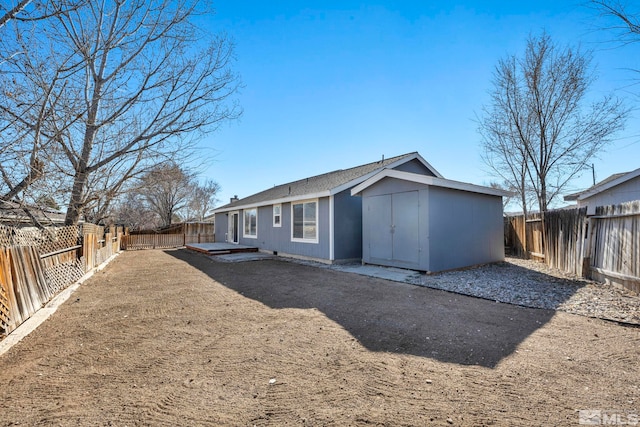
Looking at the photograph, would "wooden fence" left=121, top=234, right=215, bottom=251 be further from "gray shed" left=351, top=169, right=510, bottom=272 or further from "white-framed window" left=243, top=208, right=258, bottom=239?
"gray shed" left=351, top=169, right=510, bottom=272

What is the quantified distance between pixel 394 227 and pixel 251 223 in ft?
29.7

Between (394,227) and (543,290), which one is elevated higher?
(394,227)

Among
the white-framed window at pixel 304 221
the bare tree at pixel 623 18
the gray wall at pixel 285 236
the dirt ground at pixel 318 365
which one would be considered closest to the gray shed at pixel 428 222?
the gray wall at pixel 285 236

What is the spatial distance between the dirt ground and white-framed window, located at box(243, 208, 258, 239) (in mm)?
9752

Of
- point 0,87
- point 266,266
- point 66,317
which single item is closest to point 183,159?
point 0,87

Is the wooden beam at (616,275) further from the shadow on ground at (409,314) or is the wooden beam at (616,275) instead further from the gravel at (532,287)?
the shadow on ground at (409,314)

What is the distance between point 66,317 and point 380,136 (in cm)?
1237

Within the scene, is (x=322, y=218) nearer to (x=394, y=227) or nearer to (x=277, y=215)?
(x=394, y=227)

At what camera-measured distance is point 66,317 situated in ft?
15.0

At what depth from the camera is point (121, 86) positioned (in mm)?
5062

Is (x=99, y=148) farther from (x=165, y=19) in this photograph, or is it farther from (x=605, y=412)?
(x=605, y=412)

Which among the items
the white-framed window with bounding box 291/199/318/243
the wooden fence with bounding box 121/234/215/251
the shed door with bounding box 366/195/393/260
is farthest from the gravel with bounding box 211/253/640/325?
the wooden fence with bounding box 121/234/215/251

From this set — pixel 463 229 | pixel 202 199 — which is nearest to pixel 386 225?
pixel 463 229

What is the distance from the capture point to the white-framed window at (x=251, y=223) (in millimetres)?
15086
